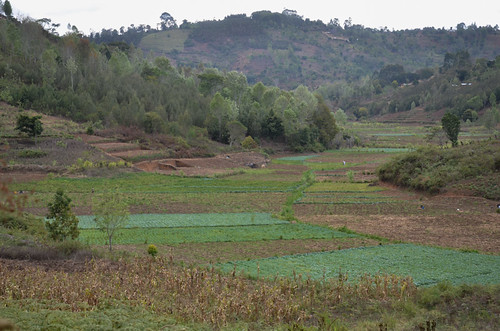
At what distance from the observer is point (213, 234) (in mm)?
25109

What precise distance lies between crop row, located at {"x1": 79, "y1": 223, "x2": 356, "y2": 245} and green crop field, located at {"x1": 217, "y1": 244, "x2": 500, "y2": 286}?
13.2 ft

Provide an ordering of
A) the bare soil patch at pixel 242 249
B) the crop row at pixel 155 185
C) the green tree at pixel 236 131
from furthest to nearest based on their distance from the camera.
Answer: the green tree at pixel 236 131 < the crop row at pixel 155 185 < the bare soil patch at pixel 242 249

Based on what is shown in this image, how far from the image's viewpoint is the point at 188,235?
24812 mm

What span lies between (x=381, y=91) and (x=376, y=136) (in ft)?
258

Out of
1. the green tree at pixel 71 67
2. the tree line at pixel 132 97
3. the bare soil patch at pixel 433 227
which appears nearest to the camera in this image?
the bare soil patch at pixel 433 227

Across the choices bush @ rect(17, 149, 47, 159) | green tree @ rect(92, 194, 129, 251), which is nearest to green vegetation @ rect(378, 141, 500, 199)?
green tree @ rect(92, 194, 129, 251)

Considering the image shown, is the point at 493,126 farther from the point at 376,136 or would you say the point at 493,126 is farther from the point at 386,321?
the point at 386,321

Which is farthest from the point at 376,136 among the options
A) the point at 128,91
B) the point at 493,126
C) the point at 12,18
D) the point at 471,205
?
the point at 12,18

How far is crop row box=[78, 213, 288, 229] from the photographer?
88.5 ft

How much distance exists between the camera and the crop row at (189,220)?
2697cm

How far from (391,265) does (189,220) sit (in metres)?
14.0

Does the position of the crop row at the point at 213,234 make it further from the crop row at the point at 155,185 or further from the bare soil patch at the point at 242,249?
the crop row at the point at 155,185

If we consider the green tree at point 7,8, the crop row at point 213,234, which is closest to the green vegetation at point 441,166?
the crop row at point 213,234

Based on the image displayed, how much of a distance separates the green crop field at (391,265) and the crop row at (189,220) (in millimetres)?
8289
